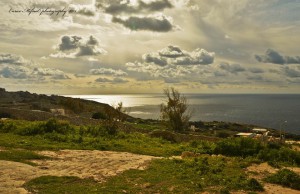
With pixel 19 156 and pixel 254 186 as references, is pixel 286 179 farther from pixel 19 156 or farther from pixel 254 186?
pixel 19 156

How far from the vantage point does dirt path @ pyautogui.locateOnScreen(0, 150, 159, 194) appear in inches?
599

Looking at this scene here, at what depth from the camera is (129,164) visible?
63.1 feet

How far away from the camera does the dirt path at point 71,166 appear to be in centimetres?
1520

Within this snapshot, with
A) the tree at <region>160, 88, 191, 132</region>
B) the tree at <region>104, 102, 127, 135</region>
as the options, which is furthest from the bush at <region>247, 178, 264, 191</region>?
the tree at <region>160, 88, 191, 132</region>

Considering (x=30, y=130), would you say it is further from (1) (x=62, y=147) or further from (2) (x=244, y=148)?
(2) (x=244, y=148)

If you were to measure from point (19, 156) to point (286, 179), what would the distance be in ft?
44.8

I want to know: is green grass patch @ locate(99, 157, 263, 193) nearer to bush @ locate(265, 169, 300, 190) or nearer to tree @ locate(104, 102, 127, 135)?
bush @ locate(265, 169, 300, 190)

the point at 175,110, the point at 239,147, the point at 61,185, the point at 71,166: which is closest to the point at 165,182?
the point at 61,185

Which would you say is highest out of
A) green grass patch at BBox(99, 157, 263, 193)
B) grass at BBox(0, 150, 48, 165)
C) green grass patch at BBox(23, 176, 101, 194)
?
grass at BBox(0, 150, 48, 165)

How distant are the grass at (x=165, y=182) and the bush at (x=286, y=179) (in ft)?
4.00

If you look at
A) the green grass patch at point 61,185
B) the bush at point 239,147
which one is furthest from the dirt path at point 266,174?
the green grass patch at point 61,185

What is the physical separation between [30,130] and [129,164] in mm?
12593

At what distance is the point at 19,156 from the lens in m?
19.4

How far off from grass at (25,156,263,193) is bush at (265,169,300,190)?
1.22 m
